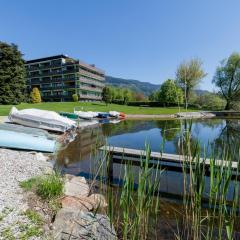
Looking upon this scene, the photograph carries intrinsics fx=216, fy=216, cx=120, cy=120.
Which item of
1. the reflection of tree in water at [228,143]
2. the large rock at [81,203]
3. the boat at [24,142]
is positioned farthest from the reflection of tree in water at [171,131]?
the boat at [24,142]

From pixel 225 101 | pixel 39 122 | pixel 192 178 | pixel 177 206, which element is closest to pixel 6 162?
pixel 177 206

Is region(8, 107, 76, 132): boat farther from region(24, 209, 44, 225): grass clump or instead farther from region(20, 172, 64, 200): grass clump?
region(24, 209, 44, 225): grass clump

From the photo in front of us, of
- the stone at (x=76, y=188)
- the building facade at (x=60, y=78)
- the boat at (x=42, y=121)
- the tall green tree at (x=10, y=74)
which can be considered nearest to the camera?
the stone at (x=76, y=188)

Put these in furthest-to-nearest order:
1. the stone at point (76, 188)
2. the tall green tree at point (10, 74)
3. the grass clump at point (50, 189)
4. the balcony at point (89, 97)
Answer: the balcony at point (89, 97) < the tall green tree at point (10, 74) < the stone at point (76, 188) < the grass clump at point (50, 189)

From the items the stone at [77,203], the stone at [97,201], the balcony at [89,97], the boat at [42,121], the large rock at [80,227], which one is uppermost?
the balcony at [89,97]

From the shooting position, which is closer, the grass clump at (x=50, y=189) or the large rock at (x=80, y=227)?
the large rock at (x=80, y=227)

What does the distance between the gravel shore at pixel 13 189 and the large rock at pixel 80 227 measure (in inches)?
17.8

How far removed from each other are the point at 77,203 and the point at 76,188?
0.88 metres

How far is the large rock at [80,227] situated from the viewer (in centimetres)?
275

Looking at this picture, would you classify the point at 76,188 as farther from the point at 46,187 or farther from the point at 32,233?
the point at 32,233

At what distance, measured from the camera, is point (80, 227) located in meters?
2.89

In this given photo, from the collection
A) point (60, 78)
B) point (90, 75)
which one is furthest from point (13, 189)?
point (90, 75)

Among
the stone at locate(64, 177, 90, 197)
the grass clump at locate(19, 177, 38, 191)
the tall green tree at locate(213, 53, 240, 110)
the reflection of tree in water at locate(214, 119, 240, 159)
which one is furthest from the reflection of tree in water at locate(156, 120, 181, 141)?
the tall green tree at locate(213, 53, 240, 110)

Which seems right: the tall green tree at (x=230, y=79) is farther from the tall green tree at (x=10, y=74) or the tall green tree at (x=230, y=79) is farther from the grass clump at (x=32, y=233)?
the grass clump at (x=32, y=233)
